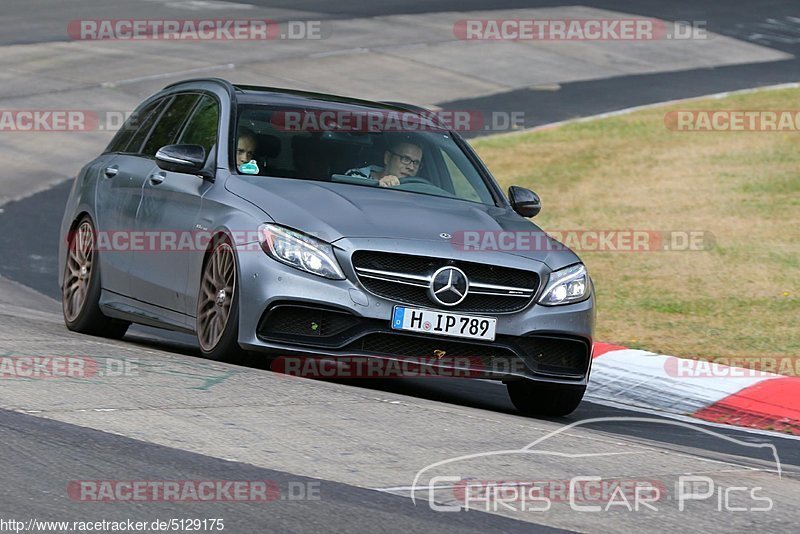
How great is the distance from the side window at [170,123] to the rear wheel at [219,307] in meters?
1.60

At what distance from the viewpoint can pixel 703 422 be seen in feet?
29.7

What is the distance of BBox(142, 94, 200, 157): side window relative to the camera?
9.57 m

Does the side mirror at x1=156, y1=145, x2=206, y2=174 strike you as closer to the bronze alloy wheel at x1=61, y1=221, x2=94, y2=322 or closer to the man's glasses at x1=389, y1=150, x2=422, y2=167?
the man's glasses at x1=389, y1=150, x2=422, y2=167

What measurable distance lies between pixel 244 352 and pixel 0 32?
71.1 feet

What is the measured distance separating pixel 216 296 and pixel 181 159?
35.5 inches

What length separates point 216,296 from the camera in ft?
26.5

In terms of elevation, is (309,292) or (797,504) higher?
(309,292)

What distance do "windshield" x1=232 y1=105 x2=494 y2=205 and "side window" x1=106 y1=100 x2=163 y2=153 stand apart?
4.63 feet

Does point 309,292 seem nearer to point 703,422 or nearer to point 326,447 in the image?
point 326,447

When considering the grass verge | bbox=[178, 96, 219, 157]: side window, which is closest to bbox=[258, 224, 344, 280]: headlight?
bbox=[178, 96, 219, 157]: side window

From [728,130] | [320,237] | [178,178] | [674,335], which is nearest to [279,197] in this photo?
[320,237]

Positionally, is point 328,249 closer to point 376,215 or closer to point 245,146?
point 376,215

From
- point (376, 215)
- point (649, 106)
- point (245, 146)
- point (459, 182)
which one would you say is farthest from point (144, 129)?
point (649, 106)

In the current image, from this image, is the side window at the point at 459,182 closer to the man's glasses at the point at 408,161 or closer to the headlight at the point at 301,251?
the man's glasses at the point at 408,161
